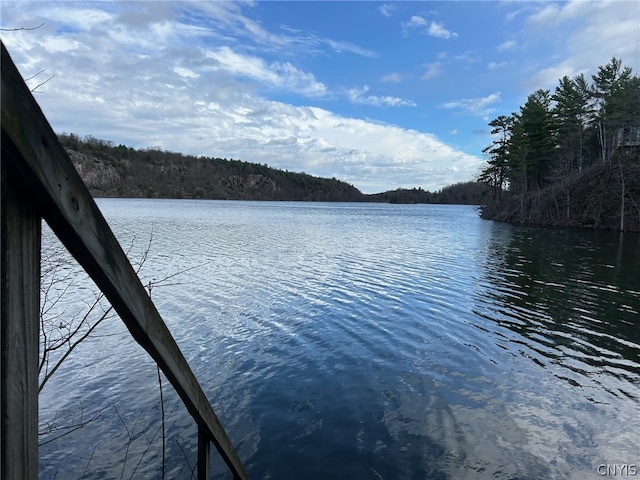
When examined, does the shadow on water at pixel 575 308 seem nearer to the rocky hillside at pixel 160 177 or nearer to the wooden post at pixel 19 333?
the wooden post at pixel 19 333

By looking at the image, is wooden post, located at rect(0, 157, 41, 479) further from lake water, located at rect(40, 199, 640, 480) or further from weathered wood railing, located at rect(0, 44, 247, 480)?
lake water, located at rect(40, 199, 640, 480)

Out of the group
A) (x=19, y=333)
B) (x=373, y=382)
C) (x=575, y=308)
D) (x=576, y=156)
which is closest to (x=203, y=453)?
(x=19, y=333)

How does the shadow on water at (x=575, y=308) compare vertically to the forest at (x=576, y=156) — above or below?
below

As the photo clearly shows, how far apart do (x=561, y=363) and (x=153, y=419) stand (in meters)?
8.66

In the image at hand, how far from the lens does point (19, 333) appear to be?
1135mm

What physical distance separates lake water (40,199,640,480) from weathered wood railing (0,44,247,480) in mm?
5245

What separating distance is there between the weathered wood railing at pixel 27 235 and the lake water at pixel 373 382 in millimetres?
5245

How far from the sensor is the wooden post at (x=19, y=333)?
1.08 m

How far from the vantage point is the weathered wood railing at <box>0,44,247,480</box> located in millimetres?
1013

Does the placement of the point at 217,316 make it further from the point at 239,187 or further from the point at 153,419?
the point at 239,187

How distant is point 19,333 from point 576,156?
65.8 m

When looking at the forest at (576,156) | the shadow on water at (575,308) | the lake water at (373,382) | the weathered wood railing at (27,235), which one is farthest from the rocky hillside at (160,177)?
the weathered wood railing at (27,235)

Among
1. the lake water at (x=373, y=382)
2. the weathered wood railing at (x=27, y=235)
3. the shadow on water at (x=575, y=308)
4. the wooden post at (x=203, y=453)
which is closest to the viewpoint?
the weathered wood railing at (x=27, y=235)

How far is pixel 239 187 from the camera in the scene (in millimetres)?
195125
